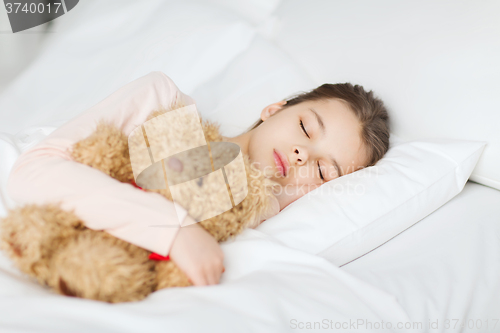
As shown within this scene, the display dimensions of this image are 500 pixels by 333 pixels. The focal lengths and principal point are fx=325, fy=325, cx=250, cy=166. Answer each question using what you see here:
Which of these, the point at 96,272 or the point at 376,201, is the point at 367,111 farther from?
the point at 96,272

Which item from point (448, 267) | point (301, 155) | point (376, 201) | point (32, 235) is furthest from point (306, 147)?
point (32, 235)

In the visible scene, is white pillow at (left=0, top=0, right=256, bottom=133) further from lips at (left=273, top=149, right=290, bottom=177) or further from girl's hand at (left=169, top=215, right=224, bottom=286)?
girl's hand at (left=169, top=215, right=224, bottom=286)

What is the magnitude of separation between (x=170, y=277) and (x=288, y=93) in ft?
3.24

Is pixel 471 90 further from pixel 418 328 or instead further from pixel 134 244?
pixel 134 244

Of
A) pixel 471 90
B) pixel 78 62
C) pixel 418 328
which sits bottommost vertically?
pixel 418 328

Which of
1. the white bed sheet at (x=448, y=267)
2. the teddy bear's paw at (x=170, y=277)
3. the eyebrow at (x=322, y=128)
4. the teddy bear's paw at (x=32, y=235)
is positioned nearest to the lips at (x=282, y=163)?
the eyebrow at (x=322, y=128)

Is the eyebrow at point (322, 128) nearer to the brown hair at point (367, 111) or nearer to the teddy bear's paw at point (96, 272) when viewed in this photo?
the brown hair at point (367, 111)

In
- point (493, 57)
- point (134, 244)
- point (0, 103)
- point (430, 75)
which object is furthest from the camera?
point (0, 103)

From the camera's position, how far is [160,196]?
62 cm

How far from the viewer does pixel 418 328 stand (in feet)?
2.03

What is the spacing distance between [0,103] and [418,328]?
60.1 inches

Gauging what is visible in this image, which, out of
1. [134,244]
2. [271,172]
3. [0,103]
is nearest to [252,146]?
[271,172]

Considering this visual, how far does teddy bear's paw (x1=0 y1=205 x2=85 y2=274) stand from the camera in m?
0.50

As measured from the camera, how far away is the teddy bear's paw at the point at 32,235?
504 millimetres
